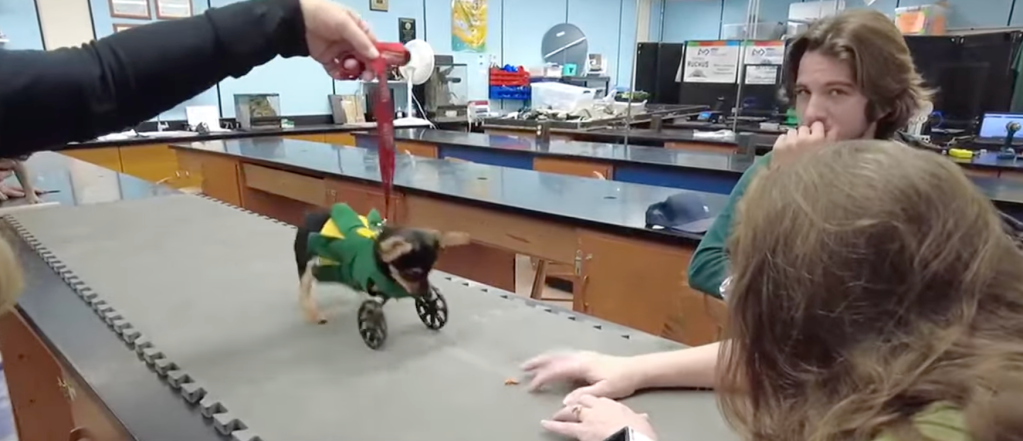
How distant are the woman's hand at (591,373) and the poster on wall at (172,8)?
4.69 metres

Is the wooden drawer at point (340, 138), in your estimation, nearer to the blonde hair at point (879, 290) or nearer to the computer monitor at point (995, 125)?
the computer monitor at point (995, 125)

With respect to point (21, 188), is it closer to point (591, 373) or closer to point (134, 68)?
point (134, 68)

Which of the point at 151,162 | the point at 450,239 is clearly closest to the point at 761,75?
the point at 151,162

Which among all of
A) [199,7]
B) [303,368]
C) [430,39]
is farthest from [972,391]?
[430,39]

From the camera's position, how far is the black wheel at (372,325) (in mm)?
951

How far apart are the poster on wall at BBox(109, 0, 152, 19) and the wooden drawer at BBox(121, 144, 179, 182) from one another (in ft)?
3.15

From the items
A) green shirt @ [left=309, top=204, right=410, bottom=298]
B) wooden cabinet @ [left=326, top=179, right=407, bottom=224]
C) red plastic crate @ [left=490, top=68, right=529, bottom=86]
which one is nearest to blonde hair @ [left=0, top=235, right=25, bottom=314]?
green shirt @ [left=309, top=204, right=410, bottom=298]

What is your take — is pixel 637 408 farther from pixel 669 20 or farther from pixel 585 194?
pixel 669 20

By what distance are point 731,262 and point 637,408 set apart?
30 cm

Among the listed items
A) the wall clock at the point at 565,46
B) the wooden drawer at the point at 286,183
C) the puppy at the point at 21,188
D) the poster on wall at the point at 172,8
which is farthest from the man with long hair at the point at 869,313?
the wall clock at the point at 565,46

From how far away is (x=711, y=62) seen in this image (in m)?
5.98

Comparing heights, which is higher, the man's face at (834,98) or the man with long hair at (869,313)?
the man's face at (834,98)

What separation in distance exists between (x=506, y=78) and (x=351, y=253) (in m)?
5.57

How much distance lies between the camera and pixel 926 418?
1.52ft
